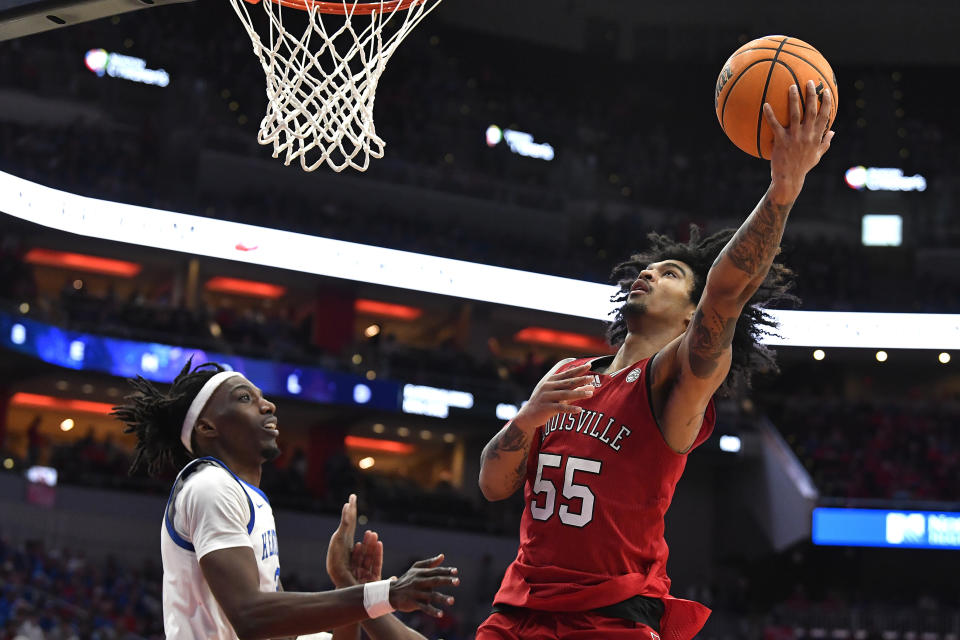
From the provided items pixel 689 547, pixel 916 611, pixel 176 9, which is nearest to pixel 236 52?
pixel 176 9

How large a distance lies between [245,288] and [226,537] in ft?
67.5

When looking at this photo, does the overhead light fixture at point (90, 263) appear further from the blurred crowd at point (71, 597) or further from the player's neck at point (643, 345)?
the player's neck at point (643, 345)

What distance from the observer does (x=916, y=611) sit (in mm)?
17453

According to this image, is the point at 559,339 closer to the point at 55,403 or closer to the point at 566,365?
the point at 55,403

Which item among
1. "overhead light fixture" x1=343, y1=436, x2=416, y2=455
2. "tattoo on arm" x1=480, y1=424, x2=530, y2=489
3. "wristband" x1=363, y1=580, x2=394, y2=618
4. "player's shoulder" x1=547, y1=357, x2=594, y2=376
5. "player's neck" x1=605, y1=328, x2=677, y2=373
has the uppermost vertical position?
"overhead light fixture" x1=343, y1=436, x2=416, y2=455

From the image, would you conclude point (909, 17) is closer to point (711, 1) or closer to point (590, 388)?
point (711, 1)

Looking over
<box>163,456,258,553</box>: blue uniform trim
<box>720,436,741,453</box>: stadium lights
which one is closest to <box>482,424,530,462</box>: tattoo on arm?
<box>163,456,258,553</box>: blue uniform trim

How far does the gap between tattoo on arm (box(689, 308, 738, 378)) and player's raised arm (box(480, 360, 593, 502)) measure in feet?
1.04

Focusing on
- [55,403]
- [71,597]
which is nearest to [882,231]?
[55,403]

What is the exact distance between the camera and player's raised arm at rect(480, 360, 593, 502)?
3.38 m

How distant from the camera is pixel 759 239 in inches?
125

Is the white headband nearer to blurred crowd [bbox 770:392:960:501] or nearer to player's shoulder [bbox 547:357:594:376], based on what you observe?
player's shoulder [bbox 547:357:594:376]

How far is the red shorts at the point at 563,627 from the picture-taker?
337cm

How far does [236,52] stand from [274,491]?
29.8 ft
